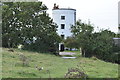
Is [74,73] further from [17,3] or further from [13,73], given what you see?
[17,3]

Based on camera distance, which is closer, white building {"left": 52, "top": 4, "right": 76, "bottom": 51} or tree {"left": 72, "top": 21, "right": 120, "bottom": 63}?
tree {"left": 72, "top": 21, "right": 120, "bottom": 63}

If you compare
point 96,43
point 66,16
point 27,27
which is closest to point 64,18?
point 66,16

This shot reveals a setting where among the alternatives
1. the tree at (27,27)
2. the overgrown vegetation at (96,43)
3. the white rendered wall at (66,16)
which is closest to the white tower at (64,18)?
the white rendered wall at (66,16)

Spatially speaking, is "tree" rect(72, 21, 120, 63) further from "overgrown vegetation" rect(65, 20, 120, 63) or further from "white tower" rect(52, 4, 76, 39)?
"white tower" rect(52, 4, 76, 39)

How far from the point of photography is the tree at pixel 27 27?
17438 mm

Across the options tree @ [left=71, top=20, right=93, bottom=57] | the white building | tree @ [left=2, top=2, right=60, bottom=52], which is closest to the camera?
tree @ [left=2, top=2, right=60, bottom=52]

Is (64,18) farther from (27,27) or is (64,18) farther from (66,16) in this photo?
(27,27)

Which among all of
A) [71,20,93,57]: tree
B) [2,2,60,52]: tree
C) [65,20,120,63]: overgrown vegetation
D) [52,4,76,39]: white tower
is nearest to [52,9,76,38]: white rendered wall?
[52,4,76,39]: white tower

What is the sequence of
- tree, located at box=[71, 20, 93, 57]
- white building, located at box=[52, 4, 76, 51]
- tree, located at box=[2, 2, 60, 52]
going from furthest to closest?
white building, located at box=[52, 4, 76, 51] < tree, located at box=[71, 20, 93, 57] < tree, located at box=[2, 2, 60, 52]

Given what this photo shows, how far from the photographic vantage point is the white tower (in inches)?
1151

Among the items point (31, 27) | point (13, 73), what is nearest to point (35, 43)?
point (31, 27)

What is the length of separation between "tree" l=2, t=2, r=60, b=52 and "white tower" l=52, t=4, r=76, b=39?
1088 centimetres

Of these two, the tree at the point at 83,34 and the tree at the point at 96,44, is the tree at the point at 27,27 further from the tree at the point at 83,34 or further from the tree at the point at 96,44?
the tree at the point at 96,44

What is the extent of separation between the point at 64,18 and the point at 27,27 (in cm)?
1307
